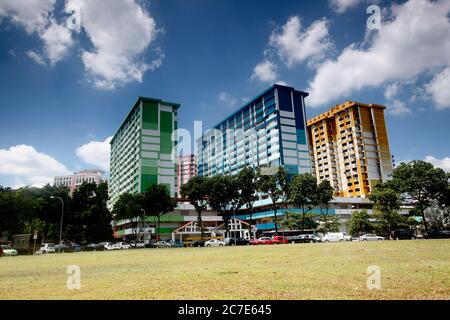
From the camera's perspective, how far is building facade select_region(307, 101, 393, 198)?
12400cm

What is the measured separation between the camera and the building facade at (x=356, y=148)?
407 feet

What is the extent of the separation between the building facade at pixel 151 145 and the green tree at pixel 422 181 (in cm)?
7346

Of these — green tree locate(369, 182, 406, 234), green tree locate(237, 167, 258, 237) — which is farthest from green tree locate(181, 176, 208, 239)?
green tree locate(369, 182, 406, 234)

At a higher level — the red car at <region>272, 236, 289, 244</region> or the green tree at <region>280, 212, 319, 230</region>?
the green tree at <region>280, 212, 319, 230</region>

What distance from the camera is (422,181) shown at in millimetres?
57031

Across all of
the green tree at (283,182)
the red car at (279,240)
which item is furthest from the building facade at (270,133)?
the red car at (279,240)

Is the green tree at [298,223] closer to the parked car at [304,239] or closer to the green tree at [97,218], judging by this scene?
the parked car at [304,239]

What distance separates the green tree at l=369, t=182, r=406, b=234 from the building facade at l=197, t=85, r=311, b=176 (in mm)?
44206

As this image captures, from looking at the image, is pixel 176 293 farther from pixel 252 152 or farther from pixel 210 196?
pixel 252 152

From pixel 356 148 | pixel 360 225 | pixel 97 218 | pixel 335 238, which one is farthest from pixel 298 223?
pixel 356 148

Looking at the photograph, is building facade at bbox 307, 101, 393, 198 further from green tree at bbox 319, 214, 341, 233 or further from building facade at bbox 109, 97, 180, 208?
building facade at bbox 109, 97, 180, 208
